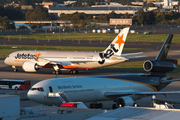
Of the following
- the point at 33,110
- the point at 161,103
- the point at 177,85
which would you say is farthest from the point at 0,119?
the point at 177,85

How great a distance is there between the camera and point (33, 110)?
29047 mm

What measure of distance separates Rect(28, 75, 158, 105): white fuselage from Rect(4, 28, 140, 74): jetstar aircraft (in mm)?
24990

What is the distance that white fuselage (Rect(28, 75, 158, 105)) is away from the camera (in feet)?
129

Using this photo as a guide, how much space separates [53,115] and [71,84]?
1314 cm

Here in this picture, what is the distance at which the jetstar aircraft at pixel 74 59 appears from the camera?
71438 millimetres

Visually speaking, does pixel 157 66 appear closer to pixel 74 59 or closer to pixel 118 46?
pixel 118 46

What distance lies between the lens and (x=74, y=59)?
241 feet

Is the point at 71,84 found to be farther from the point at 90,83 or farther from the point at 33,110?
the point at 33,110

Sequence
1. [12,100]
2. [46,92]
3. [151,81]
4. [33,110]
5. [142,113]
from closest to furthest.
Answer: [142,113] < [12,100] < [33,110] < [46,92] < [151,81]

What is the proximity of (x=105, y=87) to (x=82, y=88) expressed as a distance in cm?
359

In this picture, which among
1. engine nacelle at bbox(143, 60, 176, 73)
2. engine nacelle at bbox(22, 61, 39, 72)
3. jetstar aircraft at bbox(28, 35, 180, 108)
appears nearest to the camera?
jetstar aircraft at bbox(28, 35, 180, 108)

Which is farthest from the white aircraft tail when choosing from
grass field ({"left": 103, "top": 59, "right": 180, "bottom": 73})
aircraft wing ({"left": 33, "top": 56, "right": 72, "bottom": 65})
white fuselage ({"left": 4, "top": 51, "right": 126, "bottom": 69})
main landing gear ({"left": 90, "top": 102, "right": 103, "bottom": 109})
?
main landing gear ({"left": 90, "top": 102, "right": 103, "bottom": 109})

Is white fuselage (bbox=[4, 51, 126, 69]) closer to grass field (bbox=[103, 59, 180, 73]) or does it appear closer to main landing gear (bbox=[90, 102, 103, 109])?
grass field (bbox=[103, 59, 180, 73])

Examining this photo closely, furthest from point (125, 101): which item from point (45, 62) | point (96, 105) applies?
point (45, 62)
